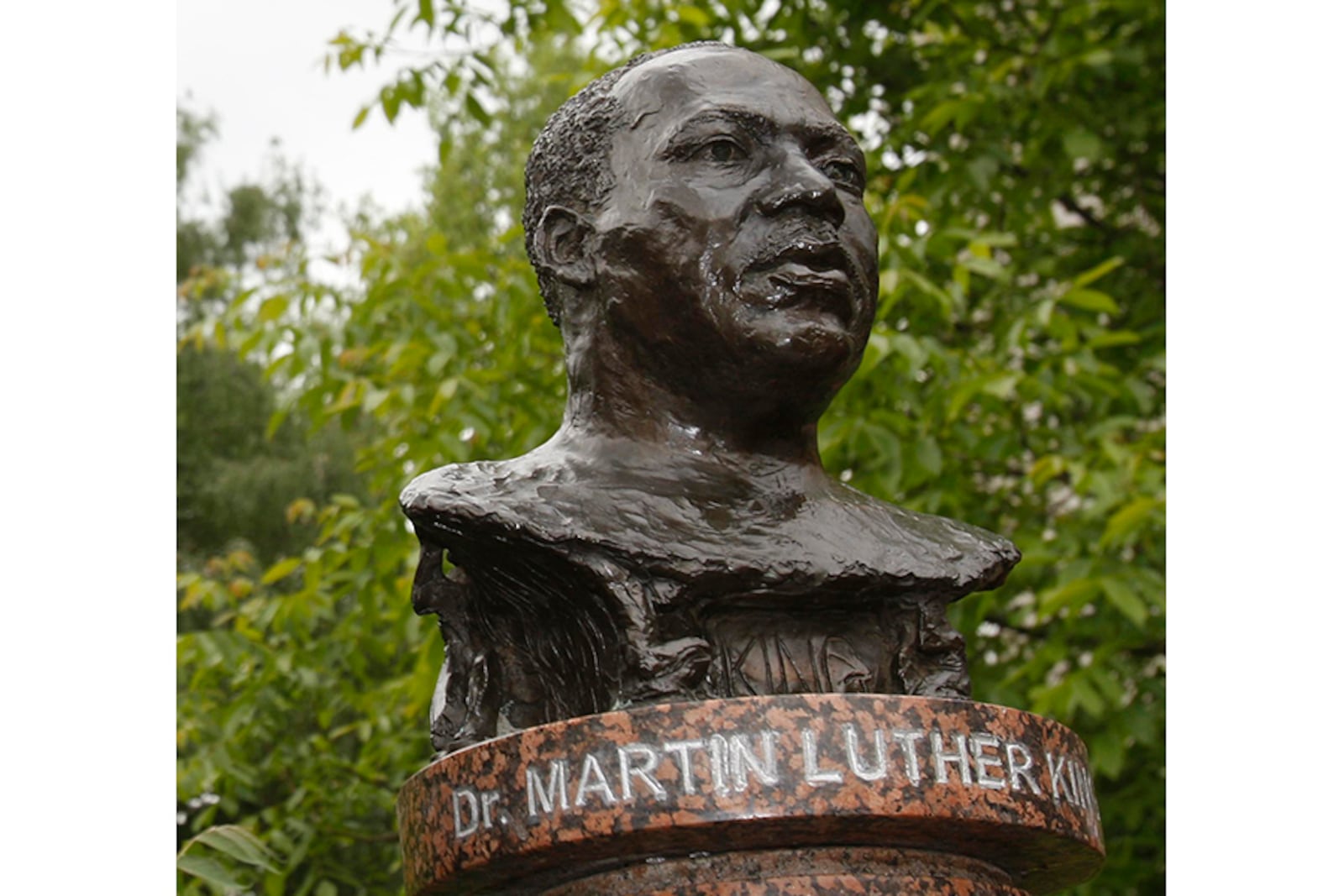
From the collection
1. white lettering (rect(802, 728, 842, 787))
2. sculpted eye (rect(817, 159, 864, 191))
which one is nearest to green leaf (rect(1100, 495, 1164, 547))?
sculpted eye (rect(817, 159, 864, 191))

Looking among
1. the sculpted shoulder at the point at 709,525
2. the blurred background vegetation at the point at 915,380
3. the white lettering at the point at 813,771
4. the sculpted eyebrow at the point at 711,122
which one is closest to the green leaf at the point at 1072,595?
the blurred background vegetation at the point at 915,380

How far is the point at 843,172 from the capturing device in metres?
3.95

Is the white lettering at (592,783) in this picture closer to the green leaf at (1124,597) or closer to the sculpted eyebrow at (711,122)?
the sculpted eyebrow at (711,122)

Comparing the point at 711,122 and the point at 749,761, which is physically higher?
the point at 711,122

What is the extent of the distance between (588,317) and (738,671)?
0.83 m

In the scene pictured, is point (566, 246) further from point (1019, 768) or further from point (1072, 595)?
point (1072, 595)

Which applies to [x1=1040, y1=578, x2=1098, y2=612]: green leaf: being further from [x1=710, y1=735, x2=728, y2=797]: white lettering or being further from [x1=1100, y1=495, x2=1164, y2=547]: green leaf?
[x1=710, y1=735, x2=728, y2=797]: white lettering

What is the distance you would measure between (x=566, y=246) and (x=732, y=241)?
41 cm

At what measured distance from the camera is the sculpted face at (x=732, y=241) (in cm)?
368

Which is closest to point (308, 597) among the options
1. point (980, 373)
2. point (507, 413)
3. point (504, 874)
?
point (507, 413)

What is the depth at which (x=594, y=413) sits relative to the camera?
3.86 m

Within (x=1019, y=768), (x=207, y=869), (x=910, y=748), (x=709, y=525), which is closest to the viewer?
(x=910, y=748)

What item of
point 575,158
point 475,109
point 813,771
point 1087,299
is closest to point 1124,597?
point 1087,299

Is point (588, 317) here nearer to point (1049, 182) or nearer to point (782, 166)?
point (782, 166)
